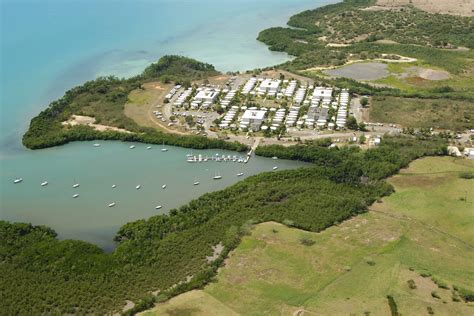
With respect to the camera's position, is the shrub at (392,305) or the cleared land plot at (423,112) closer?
the shrub at (392,305)

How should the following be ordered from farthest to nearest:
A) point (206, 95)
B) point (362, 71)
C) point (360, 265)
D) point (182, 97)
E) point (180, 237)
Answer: point (362, 71)
point (182, 97)
point (206, 95)
point (180, 237)
point (360, 265)

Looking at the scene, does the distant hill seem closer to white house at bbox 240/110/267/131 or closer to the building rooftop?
the building rooftop

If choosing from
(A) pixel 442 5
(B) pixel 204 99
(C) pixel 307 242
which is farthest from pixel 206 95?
(A) pixel 442 5

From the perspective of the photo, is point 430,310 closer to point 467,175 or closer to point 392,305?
point 392,305

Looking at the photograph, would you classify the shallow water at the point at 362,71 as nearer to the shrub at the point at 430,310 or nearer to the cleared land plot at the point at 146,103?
the cleared land plot at the point at 146,103

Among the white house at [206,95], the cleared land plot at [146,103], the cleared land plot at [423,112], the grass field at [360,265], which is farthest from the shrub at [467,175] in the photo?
the cleared land plot at [146,103]

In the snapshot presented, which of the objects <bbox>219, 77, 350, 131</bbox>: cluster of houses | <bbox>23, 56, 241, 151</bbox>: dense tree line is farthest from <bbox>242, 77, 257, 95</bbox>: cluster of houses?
<bbox>23, 56, 241, 151</bbox>: dense tree line
